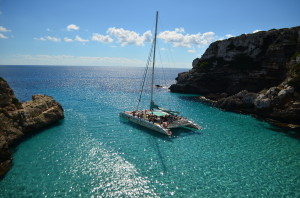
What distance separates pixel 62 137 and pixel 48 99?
973 cm

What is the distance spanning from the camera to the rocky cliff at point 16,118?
22381 millimetres

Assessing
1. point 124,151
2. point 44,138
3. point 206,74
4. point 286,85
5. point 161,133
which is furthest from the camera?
point 206,74

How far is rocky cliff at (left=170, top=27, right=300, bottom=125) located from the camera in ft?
120

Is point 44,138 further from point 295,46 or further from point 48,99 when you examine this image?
point 295,46

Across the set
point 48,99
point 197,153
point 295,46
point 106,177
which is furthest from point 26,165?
point 295,46

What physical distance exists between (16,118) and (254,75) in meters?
56.9

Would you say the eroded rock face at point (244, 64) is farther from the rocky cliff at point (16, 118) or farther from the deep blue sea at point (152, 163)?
the rocky cliff at point (16, 118)

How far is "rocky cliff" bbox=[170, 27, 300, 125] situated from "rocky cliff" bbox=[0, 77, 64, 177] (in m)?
39.0

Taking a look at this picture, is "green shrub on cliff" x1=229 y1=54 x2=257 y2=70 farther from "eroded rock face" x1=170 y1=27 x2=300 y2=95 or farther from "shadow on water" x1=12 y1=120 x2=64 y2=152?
"shadow on water" x1=12 y1=120 x2=64 y2=152

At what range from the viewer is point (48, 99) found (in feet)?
106

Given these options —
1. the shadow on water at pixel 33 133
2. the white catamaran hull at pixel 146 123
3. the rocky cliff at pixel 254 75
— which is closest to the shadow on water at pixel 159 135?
the white catamaran hull at pixel 146 123

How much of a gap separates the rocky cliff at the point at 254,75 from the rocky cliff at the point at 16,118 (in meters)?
39.0

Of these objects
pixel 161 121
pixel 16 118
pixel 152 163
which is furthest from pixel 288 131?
pixel 16 118

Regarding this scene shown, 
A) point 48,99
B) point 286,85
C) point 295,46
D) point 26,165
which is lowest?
point 26,165
